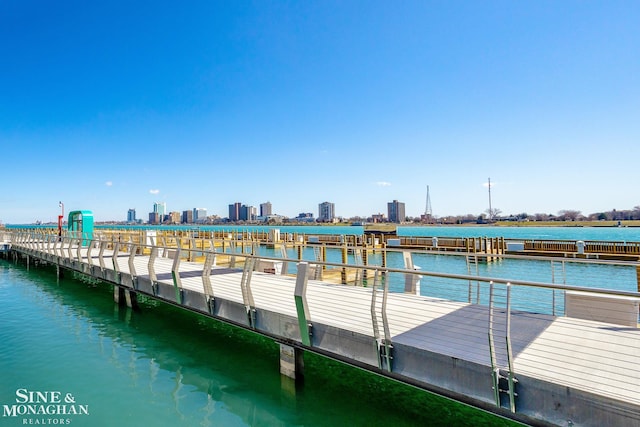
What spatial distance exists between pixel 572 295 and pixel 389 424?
4173 millimetres

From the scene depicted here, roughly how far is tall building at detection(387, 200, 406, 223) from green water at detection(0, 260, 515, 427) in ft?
555

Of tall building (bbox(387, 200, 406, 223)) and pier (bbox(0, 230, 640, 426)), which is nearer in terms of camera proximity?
pier (bbox(0, 230, 640, 426))

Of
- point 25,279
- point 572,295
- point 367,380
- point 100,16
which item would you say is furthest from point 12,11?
point 572,295

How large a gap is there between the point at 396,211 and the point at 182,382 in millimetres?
172942

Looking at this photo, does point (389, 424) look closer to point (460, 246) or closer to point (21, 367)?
point (21, 367)

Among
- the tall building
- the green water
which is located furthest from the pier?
the tall building

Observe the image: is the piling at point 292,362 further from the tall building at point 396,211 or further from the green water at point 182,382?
the tall building at point 396,211

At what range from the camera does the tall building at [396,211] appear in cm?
17550

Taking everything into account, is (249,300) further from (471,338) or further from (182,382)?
(471,338)

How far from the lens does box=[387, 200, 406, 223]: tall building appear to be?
175500 mm

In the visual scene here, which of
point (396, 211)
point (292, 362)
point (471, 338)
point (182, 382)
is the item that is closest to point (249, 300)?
point (292, 362)

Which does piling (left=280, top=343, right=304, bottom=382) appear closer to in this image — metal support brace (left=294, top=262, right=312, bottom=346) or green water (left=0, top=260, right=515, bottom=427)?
green water (left=0, top=260, right=515, bottom=427)

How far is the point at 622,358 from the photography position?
4.57 m

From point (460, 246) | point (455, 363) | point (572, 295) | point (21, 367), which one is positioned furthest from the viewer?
point (460, 246)
